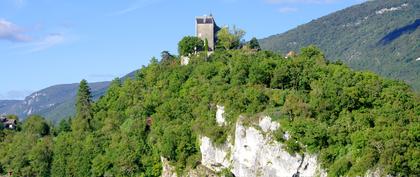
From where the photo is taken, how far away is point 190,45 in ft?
326

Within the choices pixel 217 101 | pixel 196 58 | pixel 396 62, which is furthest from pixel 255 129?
pixel 396 62

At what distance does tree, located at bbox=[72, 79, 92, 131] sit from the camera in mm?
105875

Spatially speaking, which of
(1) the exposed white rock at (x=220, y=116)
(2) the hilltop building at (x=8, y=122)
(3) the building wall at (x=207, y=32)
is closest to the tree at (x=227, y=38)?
(3) the building wall at (x=207, y=32)

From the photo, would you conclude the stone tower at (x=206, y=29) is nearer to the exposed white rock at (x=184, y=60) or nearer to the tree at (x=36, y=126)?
the exposed white rock at (x=184, y=60)

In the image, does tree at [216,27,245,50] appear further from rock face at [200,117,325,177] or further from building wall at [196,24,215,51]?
rock face at [200,117,325,177]

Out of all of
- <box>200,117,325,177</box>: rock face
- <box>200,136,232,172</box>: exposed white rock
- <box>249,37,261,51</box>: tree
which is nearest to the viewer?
<box>200,117,325,177</box>: rock face

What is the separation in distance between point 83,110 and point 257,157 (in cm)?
4236

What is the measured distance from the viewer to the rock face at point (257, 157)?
6850 centimetres

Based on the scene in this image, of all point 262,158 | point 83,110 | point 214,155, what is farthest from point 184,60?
point 262,158

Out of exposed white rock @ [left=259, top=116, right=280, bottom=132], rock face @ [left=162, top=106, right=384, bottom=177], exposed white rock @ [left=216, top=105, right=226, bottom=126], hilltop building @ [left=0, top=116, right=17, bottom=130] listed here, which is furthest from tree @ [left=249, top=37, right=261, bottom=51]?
hilltop building @ [left=0, top=116, right=17, bottom=130]

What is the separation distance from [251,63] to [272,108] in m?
11.4

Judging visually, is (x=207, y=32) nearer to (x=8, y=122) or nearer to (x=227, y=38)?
(x=227, y=38)

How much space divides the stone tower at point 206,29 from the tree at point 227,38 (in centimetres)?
96

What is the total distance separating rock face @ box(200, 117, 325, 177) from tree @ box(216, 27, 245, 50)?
906 inches
